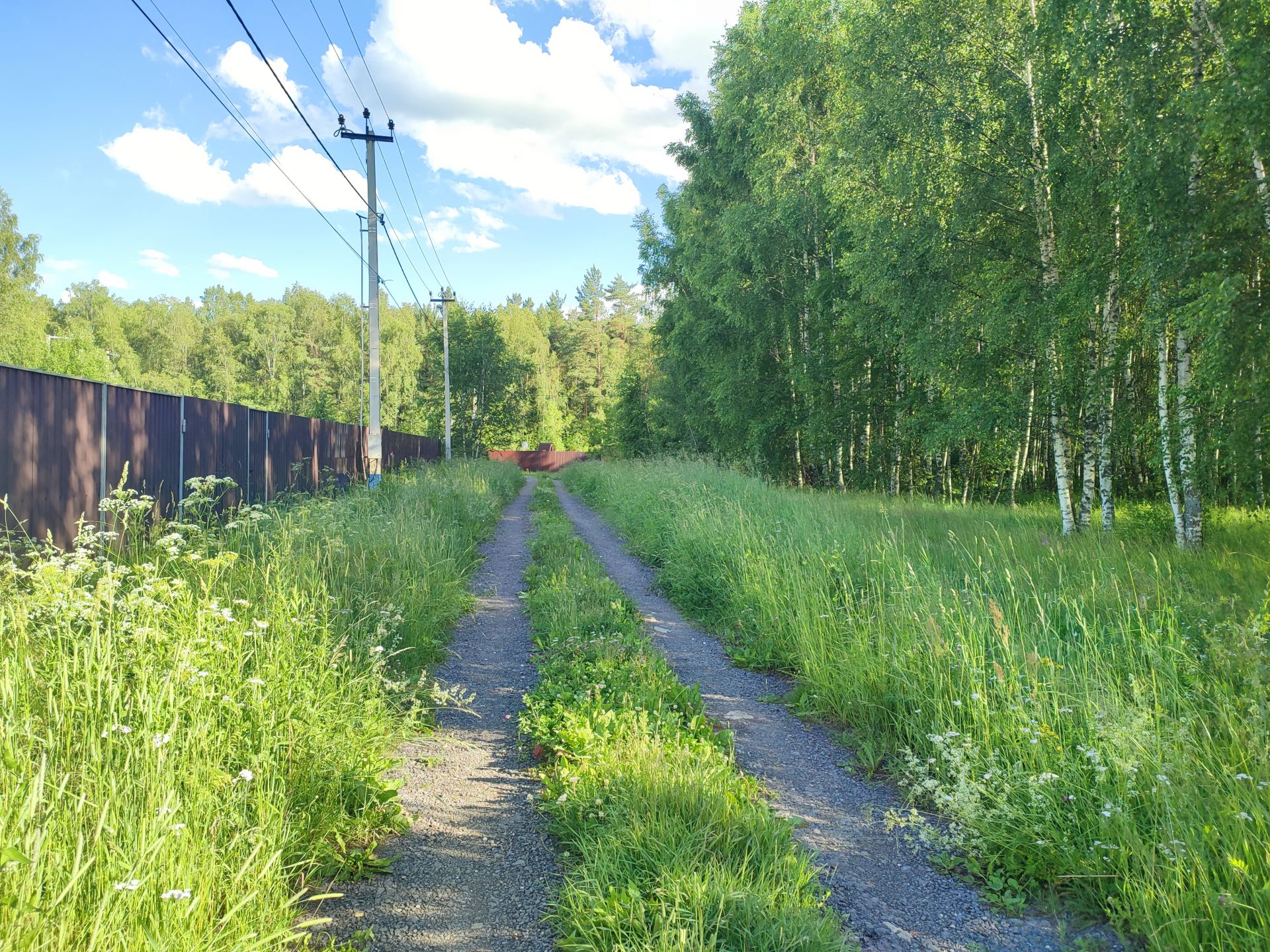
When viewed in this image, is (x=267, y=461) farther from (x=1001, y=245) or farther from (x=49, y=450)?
(x=1001, y=245)

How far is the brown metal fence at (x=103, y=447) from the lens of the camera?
6062 millimetres

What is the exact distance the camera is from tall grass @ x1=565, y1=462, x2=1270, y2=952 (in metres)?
2.50

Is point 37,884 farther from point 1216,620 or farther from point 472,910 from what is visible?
point 1216,620

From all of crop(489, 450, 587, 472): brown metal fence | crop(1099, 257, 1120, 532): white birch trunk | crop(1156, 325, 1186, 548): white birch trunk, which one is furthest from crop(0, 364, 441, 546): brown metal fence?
crop(489, 450, 587, 472): brown metal fence

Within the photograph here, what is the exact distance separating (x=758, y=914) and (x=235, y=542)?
5173 millimetres

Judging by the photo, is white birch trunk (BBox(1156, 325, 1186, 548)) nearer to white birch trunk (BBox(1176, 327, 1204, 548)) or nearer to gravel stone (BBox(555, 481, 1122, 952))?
white birch trunk (BBox(1176, 327, 1204, 548))

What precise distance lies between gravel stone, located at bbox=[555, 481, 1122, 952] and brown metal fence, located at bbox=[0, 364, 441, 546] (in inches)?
165

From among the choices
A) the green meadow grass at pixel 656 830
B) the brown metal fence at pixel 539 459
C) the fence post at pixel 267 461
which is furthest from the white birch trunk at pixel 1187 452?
the brown metal fence at pixel 539 459

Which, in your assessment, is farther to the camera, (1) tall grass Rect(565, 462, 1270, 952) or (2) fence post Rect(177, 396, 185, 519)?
(2) fence post Rect(177, 396, 185, 519)

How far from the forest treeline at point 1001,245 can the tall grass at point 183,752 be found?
27.3 ft

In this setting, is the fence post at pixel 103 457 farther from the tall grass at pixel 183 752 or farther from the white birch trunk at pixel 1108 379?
the white birch trunk at pixel 1108 379

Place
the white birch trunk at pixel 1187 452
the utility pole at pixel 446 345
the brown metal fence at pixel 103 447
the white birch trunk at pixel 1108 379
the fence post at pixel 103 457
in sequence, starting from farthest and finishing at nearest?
the utility pole at pixel 446 345 < the white birch trunk at pixel 1108 379 < the white birch trunk at pixel 1187 452 < the fence post at pixel 103 457 < the brown metal fence at pixel 103 447

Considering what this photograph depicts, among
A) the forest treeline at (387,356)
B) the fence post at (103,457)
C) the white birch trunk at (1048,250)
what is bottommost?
the fence post at (103,457)

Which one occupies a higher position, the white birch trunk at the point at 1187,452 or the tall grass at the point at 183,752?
the white birch trunk at the point at 1187,452
